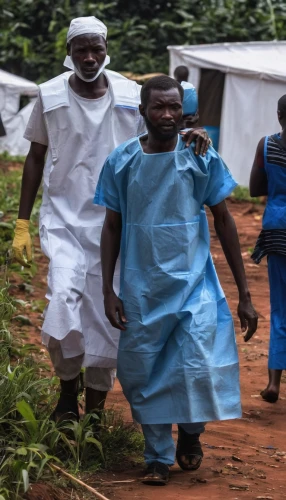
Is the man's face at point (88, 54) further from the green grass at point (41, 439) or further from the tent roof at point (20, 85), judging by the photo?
the tent roof at point (20, 85)

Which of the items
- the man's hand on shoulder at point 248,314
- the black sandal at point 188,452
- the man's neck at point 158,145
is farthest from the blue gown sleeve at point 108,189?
the black sandal at point 188,452

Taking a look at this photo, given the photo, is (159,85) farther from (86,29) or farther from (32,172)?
(32,172)

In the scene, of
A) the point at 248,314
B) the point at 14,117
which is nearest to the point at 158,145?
the point at 248,314

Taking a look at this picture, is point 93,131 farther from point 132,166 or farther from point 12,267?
point 12,267

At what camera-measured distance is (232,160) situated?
58.4 feet

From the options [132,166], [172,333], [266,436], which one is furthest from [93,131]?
[266,436]

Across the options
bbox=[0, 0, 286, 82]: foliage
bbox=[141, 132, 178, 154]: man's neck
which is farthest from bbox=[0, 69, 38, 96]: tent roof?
bbox=[141, 132, 178, 154]: man's neck

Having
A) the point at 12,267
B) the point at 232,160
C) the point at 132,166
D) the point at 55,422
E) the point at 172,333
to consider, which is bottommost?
the point at 232,160

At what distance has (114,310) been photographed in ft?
14.0

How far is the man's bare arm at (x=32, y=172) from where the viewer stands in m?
4.82

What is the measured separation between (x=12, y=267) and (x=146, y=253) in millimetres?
4640

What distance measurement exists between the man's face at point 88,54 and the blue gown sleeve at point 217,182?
79 cm

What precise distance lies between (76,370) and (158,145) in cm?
110

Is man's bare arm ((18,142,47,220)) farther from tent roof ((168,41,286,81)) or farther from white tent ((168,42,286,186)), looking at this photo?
white tent ((168,42,286,186))
